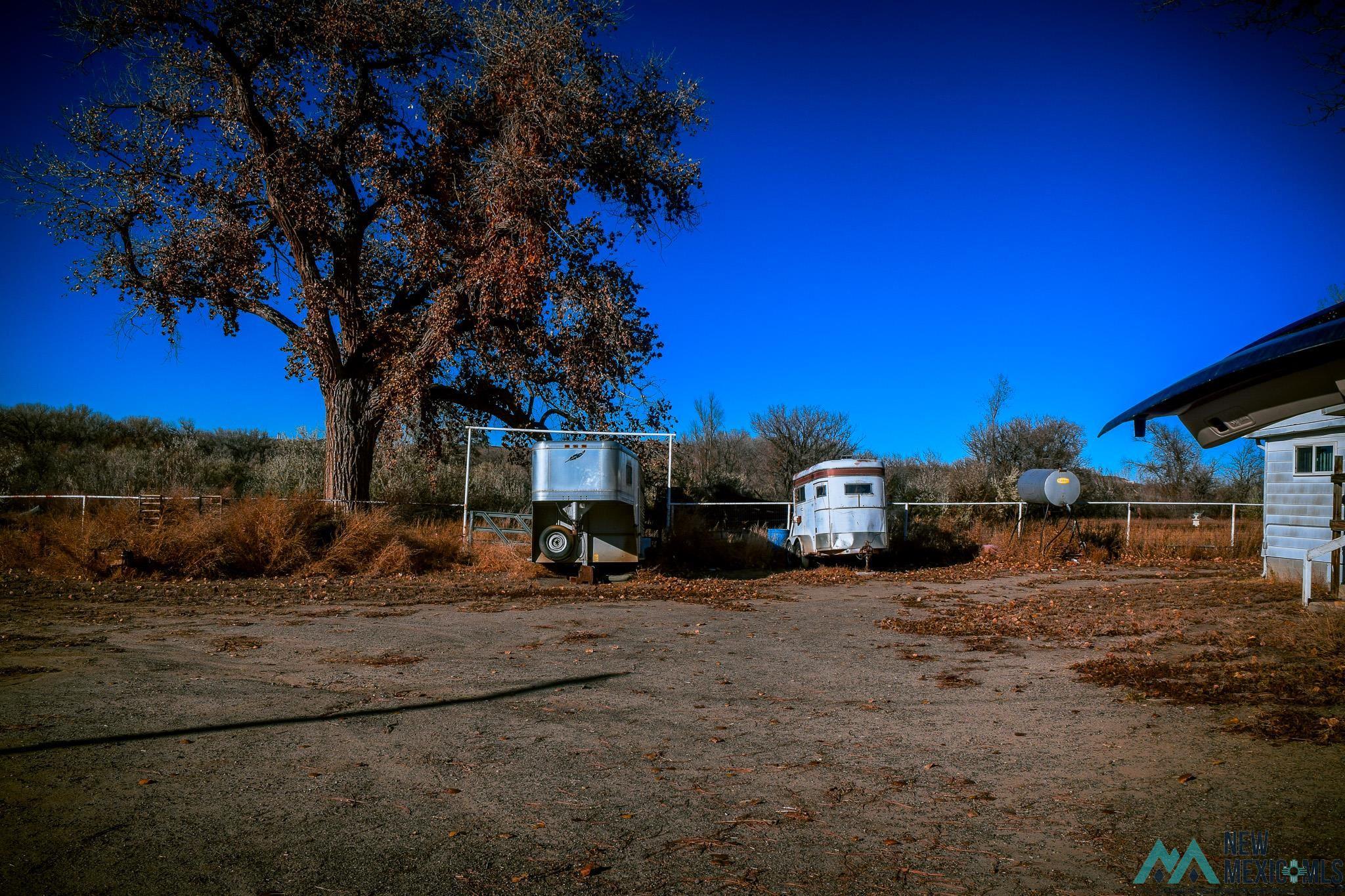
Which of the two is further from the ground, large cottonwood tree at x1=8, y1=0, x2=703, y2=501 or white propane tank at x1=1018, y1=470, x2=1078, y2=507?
large cottonwood tree at x1=8, y1=0, x2=703, y2=501

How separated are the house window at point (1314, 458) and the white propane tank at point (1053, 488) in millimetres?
8043

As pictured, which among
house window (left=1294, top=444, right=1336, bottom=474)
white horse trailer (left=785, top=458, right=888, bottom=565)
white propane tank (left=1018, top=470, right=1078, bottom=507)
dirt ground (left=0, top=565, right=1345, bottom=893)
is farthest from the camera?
white propane tank (left=1018, top=470, right=1078, bottom=507)

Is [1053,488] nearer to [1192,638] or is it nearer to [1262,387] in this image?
[1192,638]

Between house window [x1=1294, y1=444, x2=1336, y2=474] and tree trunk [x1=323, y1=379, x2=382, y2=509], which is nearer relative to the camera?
house window [x1=1294, y1=444, x2=1336, y2=474]

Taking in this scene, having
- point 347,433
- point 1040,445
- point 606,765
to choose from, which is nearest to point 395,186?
point 347,433

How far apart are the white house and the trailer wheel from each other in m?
12.9

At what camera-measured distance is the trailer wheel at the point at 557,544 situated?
15.9m

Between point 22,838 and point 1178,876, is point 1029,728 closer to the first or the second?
point 1178,876

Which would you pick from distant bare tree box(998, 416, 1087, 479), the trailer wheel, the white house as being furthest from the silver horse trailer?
distant bare tree box(998, 416, 1087, 479)

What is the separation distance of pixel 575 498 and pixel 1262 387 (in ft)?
43.9

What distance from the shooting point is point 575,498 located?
52.2 feet

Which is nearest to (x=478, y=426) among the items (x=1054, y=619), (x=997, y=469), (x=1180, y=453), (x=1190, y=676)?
(x=1054, y=619)

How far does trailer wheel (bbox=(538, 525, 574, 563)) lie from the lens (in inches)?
625

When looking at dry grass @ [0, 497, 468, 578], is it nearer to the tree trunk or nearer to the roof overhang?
the tree trunk
